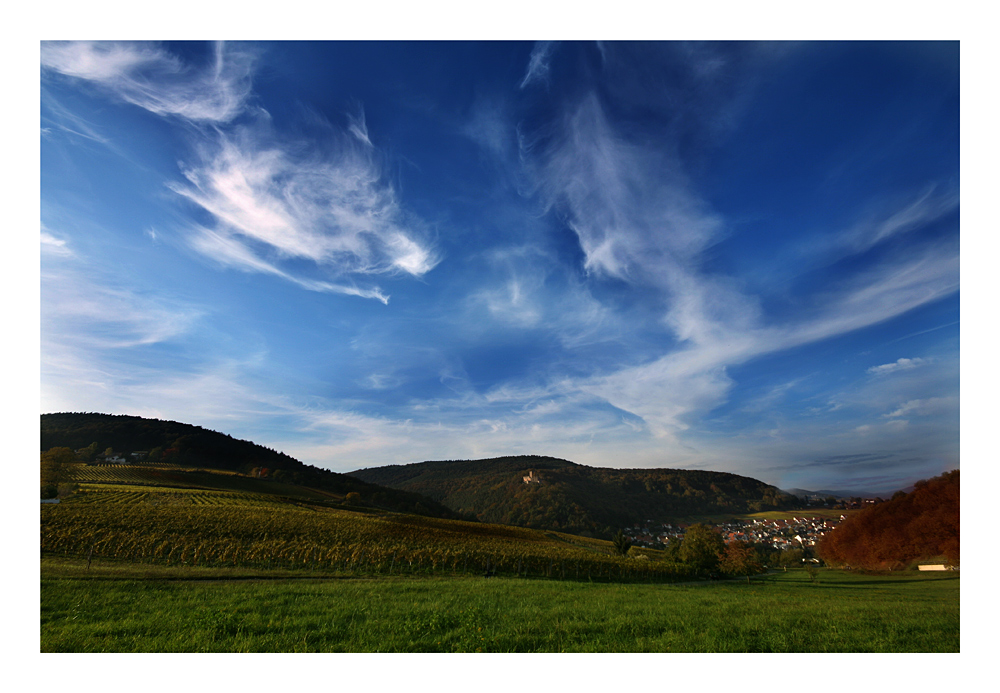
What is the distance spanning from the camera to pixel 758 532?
21.9m

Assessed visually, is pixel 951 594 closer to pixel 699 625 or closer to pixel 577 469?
pixel 699 625

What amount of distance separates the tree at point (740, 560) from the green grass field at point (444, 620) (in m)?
14.4

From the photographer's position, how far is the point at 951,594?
402 inches

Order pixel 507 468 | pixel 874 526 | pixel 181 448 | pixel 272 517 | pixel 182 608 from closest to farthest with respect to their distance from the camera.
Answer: pixel 182 608 → pixel 874 526 → pixel 272 517 → pixel 181 448 → pixel 507 468

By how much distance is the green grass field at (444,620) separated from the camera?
7695 mm

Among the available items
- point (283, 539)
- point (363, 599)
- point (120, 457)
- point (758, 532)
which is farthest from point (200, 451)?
point (758, 532)

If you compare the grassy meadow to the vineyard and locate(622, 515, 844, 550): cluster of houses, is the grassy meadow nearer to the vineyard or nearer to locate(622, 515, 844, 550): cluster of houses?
the vineyard

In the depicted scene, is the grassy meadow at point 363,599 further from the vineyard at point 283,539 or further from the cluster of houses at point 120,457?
the cluster of houses at point 120,457

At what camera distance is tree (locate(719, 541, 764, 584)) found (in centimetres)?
2567

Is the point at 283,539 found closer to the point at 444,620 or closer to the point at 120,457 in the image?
the point at 120,457

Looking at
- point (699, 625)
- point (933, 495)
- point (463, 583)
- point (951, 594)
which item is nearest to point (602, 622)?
point (699, 625)

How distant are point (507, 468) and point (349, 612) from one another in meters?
28.1

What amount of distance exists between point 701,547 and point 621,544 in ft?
21.7
